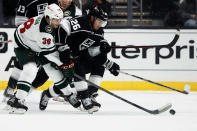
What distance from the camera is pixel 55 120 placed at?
399cm

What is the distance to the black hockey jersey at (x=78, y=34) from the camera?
13.6 ft

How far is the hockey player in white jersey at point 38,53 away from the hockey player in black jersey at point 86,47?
0.09 metres

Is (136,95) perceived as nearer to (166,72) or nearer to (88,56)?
(166,72)

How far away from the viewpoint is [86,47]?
14.5ft

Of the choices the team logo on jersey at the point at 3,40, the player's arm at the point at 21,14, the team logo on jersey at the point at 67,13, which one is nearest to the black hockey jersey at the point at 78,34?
the team logo on jersey at the point at 67,13

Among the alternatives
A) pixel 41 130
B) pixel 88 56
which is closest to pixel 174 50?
pixel 88 56

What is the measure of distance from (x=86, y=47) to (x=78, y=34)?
17cm

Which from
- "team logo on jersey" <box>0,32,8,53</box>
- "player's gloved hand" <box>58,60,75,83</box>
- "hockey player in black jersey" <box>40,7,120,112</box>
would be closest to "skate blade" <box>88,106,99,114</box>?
"hockey player in black jersey" <box>40,7,120,112</box>

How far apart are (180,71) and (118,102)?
1326 millimetres

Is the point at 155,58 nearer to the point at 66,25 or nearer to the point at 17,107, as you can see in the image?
the point at 66,25

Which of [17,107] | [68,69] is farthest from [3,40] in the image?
[68,69]

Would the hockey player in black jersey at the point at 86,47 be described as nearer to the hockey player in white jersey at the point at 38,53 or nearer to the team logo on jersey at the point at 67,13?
the hockey player in white jersey at the point at 38,53

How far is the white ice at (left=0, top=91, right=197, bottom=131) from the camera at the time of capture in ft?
12.1

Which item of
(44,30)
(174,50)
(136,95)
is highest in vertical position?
(44,30)
